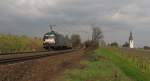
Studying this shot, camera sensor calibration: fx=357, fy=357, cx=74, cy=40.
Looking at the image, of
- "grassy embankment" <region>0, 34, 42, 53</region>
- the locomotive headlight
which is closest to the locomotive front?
the locomotive headlight

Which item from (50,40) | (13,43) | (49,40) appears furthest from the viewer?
(49,40)

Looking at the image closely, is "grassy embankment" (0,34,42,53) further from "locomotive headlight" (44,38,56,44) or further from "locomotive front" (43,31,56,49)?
"locomotive headlight" (44,38,56,44)

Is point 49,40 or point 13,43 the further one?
point 49,40

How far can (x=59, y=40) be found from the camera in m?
68.1

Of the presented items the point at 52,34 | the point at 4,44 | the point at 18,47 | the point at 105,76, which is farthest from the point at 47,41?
the point at 105,76

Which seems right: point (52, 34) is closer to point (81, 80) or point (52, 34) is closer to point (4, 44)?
point (4, 44)

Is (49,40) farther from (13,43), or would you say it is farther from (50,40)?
(13,43)

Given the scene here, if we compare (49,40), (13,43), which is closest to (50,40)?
(49,40)

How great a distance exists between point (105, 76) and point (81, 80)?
2673 millimetres

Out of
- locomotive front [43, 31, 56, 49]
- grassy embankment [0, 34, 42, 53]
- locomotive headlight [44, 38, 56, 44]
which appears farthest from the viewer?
locomotive front [43, 31, 56, 49]

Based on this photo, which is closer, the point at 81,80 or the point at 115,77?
the point at 81,80

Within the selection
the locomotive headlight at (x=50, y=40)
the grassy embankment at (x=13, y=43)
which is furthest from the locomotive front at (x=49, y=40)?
the grassy embankment at (x=13, y=43)

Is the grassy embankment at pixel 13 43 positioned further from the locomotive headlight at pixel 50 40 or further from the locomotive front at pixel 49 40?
the locomotive headlight at pixel 50 40

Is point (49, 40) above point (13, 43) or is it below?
above
